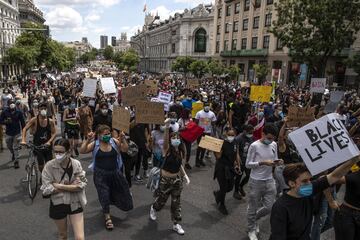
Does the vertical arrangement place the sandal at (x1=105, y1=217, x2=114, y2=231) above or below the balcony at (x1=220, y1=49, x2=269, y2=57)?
below

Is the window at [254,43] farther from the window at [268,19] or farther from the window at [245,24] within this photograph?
the window at [268,19]

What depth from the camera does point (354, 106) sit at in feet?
46.9

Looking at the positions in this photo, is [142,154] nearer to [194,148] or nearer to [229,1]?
[194,148]

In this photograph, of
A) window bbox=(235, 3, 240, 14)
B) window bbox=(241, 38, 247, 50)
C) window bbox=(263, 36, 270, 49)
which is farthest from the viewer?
window bbox=(235, 3, 240, 14)

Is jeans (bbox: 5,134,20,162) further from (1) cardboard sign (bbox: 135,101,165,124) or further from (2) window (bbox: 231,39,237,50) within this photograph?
(2) window (bbox: 231,39,237,50)

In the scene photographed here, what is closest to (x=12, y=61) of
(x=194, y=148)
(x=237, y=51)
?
(x=237, y=51)

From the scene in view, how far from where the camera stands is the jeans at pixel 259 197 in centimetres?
531

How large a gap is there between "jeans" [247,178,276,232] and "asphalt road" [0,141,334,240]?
43cm

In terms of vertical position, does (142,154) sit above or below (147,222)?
above

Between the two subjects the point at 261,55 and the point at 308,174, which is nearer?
the point at 308,174

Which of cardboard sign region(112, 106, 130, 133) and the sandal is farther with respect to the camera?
cardboard sign region(112, 106, 130, 133)

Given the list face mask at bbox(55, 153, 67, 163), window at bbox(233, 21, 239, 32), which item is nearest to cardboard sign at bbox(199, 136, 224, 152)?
face mask at bbox(55, 153, 67, 163)

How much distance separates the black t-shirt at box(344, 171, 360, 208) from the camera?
372cm

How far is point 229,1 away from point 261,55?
519 inches
